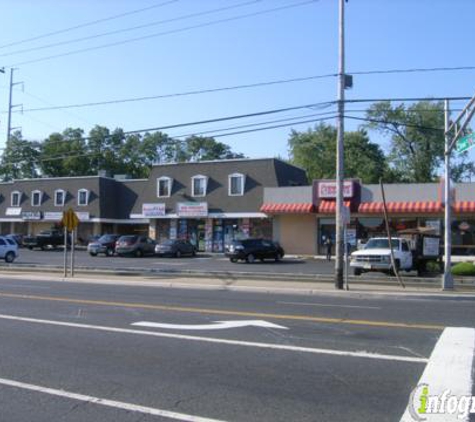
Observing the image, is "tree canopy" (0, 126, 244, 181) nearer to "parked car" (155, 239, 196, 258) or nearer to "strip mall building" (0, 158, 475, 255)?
"strip mall building" (0, 158, 475, 255)

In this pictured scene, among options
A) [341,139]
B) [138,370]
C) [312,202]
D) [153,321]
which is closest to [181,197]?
[312,202]

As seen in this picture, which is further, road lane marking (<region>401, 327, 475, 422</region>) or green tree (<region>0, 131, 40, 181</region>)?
green tree (<region>0, 131, 40, 181</region>)

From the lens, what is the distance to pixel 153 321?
11719 millimetres

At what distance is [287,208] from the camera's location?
41.6 meters

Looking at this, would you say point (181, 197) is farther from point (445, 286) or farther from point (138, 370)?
point (138, 370)

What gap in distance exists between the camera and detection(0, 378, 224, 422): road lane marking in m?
5.68

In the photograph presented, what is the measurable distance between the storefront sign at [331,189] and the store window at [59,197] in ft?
93.4

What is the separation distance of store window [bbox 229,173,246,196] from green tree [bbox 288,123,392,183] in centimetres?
2479

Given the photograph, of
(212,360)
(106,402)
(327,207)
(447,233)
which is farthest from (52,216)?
(106,402)

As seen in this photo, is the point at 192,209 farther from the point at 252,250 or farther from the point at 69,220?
the point at 69,220

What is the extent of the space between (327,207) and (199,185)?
12.9 meters

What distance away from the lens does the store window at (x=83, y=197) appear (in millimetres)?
56656

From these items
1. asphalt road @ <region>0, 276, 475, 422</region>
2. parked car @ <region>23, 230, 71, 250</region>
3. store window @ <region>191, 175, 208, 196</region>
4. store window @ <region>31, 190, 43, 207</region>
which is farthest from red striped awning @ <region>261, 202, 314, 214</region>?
store window @ <region>31, 190, 43, 207</region>

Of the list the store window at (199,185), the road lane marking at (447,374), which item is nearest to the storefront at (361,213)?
the store window at (199,185)
